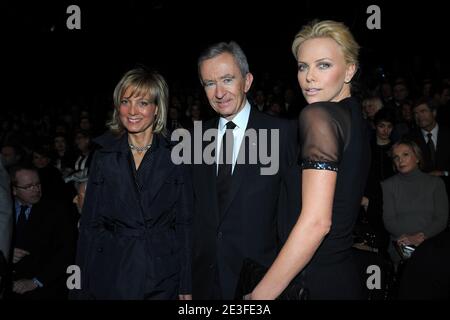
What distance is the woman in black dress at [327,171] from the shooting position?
191 centimetres

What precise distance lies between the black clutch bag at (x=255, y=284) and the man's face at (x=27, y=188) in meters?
3.09

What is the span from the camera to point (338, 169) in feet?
6.61

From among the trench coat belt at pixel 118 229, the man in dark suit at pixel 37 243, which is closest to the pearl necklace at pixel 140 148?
the trench coat belt at pixel 118 229

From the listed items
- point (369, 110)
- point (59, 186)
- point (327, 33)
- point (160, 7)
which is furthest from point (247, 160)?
point (160, 7)

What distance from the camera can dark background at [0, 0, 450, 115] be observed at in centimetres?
1358

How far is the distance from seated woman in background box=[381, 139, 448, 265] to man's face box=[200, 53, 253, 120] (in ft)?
10.3

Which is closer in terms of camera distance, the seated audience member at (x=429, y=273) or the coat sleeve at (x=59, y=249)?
the seated audience member at (x=429, y=273)

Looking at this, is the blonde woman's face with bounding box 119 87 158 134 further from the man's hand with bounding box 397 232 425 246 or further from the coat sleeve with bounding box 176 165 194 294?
the man's hand with bounding box 397 232 425 246

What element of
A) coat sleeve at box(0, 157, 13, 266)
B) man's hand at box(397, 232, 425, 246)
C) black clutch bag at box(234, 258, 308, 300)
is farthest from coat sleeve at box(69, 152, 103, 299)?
man's hand at box(397, 232, 425, 246)

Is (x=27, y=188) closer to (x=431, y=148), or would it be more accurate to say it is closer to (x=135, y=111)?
(x=135, y=111)

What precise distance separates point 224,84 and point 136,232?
0.96 meters

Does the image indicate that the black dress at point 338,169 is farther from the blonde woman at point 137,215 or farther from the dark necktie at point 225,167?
the blonde woman at point 137,215

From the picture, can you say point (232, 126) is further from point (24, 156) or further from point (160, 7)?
point (160, 7)

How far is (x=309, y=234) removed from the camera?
1892 mm
